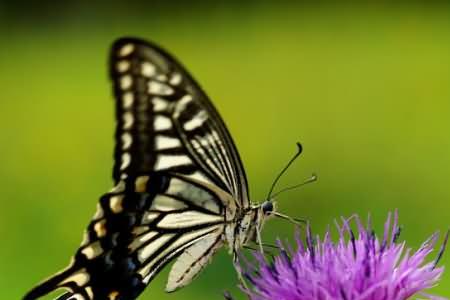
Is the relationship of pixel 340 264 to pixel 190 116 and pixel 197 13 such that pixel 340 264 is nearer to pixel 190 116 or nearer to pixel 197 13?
pixel 190 116

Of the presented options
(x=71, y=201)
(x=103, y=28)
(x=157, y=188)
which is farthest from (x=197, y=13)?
(x=157, y=188)

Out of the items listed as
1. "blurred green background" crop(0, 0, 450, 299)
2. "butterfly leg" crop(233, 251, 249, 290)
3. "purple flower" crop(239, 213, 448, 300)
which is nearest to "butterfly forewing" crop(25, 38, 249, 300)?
"butterfly leg" crop(233, 251, 249, 290)

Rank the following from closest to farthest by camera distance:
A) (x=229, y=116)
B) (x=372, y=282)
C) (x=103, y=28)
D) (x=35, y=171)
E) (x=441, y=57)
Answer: (x=372, y=282), (x=35, y=171), (x=229, y=116), (x=441, y=57), (x=103, y=28)

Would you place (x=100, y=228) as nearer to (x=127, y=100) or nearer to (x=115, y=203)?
(x=115, y=203)

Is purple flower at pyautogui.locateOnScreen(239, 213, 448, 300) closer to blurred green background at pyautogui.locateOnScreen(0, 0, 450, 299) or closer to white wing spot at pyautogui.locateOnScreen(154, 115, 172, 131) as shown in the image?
white wing spot at pyautogui.locateOnScreen(154, 115, 172, 131)

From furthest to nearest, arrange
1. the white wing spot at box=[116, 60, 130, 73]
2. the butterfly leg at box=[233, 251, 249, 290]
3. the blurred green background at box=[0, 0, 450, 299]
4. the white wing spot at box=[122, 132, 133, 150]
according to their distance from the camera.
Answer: the blurred green background at box=[0, 0, 450, 299] < the white wing spot at box=[122, 132, 133, 150] < the white wing spot at box=[116, 60, 130, 73] < the butterfly leg at box=[233, 251, 249, 290]

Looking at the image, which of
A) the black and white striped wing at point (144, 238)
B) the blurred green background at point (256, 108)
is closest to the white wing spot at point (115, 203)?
the black and white striped wing at point (144, 238)

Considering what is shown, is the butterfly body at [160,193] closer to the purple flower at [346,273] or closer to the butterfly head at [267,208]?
the butterfly head at [267,208]
